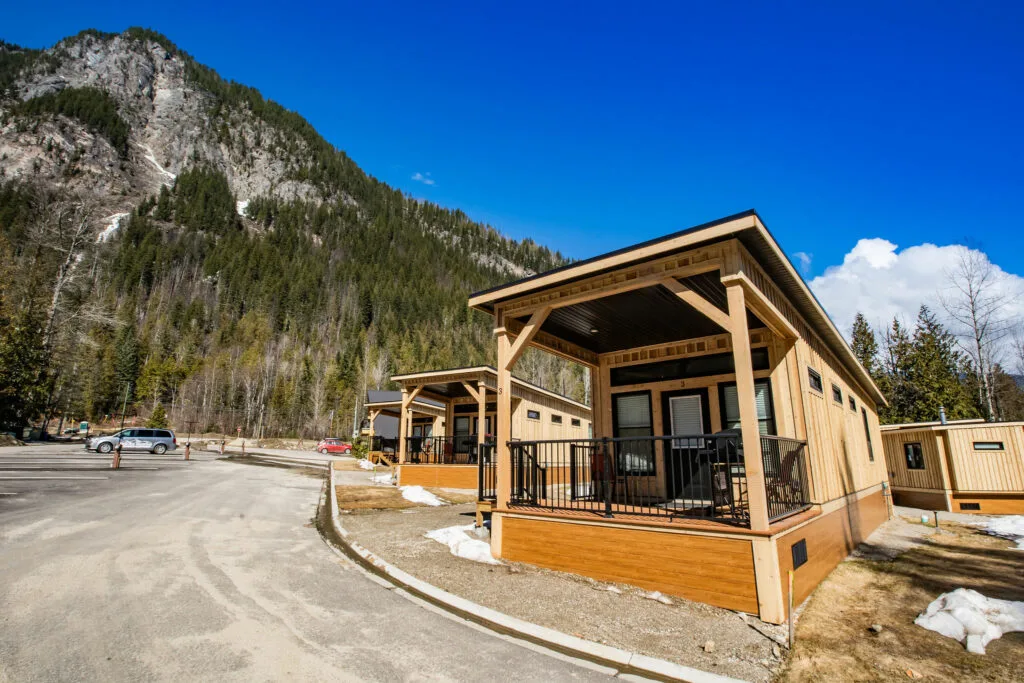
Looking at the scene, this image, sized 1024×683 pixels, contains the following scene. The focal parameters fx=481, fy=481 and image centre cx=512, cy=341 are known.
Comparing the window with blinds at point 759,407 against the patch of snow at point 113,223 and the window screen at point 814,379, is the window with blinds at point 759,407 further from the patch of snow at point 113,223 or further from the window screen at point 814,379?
the patch of snow at point 113,223

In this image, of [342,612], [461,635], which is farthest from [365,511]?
[461,635]

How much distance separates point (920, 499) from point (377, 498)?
18200 millimetres

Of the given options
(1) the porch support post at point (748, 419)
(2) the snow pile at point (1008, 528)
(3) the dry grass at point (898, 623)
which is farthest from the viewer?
(2) the snow pile at point (1008, 528)

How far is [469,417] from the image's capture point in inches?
872

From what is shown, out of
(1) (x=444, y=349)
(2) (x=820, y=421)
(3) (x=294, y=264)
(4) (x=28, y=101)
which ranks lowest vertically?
(2) (x=820, y=421)

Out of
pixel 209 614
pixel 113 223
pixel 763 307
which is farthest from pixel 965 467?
pixel 113 223

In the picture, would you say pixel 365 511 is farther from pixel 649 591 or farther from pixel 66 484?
pixel 66 484

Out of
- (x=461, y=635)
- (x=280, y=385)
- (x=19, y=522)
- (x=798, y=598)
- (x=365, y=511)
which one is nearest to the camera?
(x=461, y=635)

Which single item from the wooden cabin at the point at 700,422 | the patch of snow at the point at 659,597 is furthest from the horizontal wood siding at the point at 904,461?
the patch of snow at the point at 659,597

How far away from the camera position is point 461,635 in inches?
174

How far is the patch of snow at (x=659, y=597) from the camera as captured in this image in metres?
5.34

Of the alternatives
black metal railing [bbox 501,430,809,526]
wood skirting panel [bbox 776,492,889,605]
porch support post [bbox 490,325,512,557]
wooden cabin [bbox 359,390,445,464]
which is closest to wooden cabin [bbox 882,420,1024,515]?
wood skirting panel [bbox 776,492,889,605]

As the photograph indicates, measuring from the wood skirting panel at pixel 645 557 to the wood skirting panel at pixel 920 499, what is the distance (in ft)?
51.7

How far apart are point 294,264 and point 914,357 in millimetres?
115336
